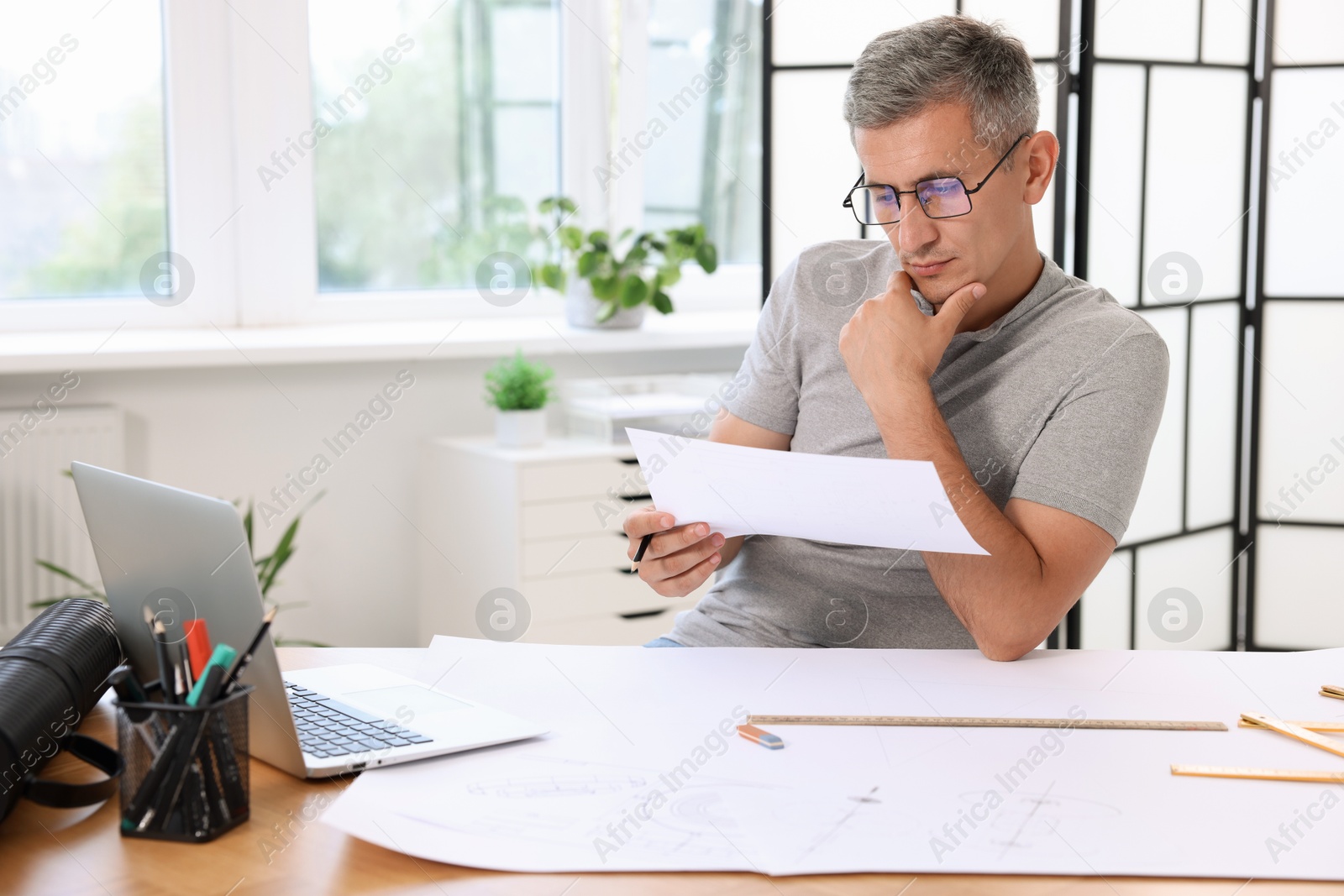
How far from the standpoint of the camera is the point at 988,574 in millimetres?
1243

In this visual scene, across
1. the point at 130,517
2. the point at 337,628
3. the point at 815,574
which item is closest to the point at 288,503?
the point at 337,628

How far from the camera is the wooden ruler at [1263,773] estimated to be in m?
0.92

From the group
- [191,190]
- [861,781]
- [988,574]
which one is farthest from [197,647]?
[191,190]

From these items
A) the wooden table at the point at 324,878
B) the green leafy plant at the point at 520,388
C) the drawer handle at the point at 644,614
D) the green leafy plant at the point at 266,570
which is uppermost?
the green leafy plant at the point at 520,388

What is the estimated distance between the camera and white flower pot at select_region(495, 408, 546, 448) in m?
2.75

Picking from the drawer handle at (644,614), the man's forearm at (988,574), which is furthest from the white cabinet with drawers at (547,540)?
the man's forearm at (988,574)

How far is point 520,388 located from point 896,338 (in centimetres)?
151

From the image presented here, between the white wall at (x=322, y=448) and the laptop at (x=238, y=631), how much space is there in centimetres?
178

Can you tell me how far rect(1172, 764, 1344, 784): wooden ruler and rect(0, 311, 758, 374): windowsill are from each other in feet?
7.09

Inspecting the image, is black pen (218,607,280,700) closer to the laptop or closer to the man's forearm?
the laptop

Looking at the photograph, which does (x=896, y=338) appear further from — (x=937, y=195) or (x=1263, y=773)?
(x=1263, y=773)

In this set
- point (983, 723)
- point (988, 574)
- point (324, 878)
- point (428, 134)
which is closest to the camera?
point (324, 878)

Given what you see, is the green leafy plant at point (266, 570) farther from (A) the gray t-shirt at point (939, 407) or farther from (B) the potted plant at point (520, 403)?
(A) the gray t-shirt at point (939, 407)

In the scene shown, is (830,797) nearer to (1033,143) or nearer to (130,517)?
(130,517)
